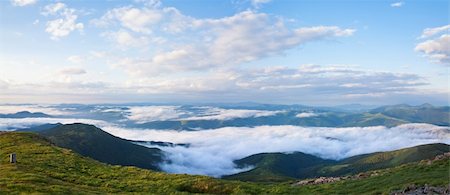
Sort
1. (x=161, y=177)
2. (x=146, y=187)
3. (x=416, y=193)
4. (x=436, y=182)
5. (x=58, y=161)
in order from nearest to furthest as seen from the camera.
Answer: (x=416, y=193)
(x=436, y=182)
(x=146, y=187)
(x=161, y=177)
(x=58, y=161)

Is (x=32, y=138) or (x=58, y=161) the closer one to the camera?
(x=58, y=161)

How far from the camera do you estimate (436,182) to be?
33250 millimetres

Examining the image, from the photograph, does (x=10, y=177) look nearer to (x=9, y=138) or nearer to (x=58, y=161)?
(x=58, y=161)

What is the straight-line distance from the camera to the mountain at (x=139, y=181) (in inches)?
1299

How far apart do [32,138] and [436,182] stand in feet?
226

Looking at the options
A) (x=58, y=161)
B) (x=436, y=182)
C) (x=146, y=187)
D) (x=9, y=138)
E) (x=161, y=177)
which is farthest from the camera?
(x=9, y=138)

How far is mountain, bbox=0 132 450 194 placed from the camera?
108ft

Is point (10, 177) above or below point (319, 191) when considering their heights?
above

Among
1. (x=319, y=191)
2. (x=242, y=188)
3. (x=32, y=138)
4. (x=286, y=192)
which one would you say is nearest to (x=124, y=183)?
(x=242, y=188)

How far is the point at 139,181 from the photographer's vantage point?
41344mm

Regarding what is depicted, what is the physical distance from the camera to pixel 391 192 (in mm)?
32625

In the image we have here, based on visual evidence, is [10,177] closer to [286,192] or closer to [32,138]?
[286,192]

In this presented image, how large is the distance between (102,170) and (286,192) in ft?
78.3

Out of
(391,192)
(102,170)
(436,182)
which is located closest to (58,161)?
(102,170)
